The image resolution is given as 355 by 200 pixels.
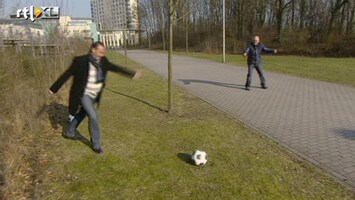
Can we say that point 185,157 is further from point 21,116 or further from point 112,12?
point 112,12

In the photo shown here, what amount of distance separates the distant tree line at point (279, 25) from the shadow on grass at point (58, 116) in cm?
2182

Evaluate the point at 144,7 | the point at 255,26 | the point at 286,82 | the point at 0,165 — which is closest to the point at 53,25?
the point at 0,165

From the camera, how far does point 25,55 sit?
814cm

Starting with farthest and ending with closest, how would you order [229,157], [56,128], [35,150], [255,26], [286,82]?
1. [255,26]
2. [286,82]
3. [56,128]
4. [35,150]
5. [229,157]

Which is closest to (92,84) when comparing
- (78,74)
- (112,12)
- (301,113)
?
(78,74)

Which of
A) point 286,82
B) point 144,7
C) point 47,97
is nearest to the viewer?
point 47,97

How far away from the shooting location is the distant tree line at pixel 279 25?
32.5 m

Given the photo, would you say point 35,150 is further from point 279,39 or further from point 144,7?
point 144,7

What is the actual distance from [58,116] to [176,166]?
3635mm

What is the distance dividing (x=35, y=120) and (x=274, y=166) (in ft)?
14.0

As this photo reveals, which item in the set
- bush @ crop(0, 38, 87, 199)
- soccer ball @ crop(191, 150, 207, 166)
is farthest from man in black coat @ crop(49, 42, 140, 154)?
soccer ball @ crop(191, 150, 207, 166)

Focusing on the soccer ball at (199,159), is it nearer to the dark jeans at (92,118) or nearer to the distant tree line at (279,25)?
the dark jeans at (92,118)

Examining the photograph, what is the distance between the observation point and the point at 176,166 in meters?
4.55

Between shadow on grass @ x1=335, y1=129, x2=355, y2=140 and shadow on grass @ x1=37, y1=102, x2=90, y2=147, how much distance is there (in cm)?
459
